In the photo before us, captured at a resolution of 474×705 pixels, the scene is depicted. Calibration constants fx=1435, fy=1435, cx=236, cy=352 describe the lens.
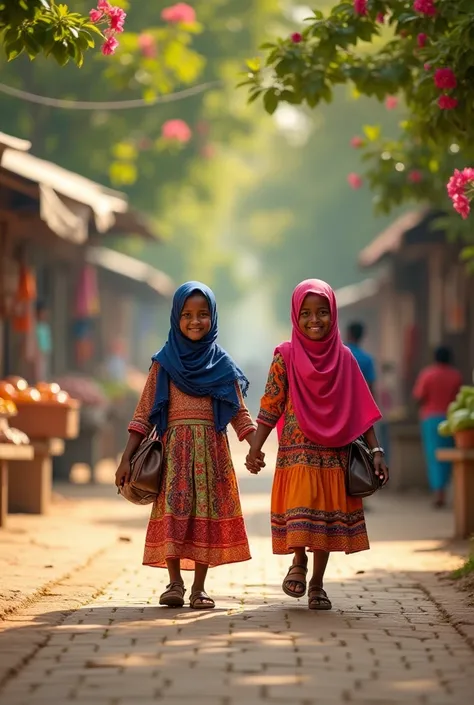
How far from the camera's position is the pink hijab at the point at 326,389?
773 cm

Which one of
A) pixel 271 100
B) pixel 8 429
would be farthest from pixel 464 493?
pixel 8 429

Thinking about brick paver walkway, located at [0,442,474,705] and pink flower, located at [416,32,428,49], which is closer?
brick paver walkway, located at [0,442,474,705]

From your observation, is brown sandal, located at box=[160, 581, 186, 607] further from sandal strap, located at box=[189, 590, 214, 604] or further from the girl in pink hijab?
the girl in pink hijab

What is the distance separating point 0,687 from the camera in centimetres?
536

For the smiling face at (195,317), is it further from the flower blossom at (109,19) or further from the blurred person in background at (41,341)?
the blurred person in background at (41,341)

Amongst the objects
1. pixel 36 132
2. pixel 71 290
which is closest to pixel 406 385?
pixel 71 290

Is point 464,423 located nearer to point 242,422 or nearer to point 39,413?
point 39,413

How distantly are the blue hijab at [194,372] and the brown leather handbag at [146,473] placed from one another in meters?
0.18

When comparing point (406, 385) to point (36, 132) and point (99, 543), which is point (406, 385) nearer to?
point (36, 132)

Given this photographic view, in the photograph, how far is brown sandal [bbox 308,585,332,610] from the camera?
771 cm

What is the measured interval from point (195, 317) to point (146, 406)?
0.57 meters

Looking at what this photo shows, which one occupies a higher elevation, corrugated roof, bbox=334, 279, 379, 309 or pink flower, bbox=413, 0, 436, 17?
corrugated roof, bbox=334, 279, 379, 309

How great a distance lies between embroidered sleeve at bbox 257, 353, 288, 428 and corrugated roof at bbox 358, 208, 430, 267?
39.0ft

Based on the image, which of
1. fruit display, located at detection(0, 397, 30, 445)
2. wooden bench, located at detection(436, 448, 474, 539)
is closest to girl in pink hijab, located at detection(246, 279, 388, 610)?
wooden bench, located at detection(436, 448, 474, 539)
